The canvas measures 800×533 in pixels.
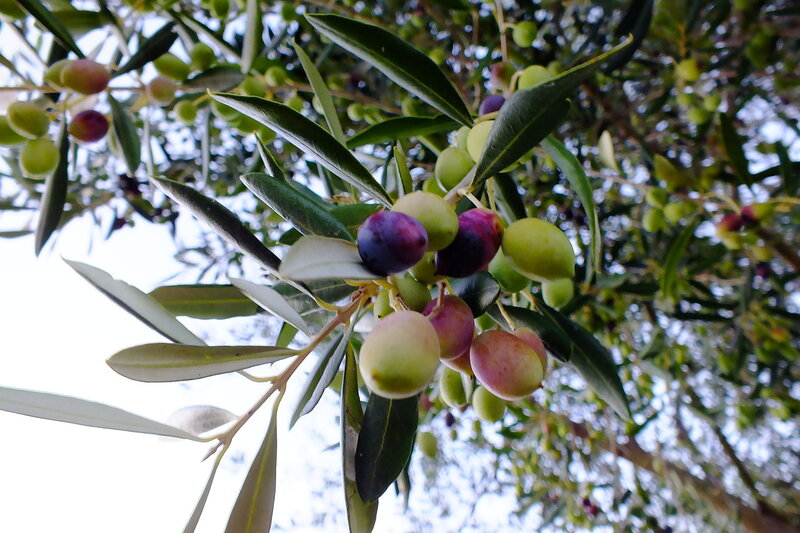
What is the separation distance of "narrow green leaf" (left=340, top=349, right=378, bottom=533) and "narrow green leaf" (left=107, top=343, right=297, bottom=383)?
4.9 inches

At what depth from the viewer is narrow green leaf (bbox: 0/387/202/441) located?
0.62 m

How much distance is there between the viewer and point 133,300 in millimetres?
708

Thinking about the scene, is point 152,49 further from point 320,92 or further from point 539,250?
point 539,250

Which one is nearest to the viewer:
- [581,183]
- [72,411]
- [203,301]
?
[72,411]

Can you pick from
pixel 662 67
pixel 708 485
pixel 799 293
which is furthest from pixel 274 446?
pixel 799 293

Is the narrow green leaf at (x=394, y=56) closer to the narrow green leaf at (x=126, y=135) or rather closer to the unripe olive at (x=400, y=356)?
the unripe olive at (x=400, y=356)

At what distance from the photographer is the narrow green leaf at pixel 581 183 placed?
29.0 inches

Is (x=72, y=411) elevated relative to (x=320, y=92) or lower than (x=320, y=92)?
lower

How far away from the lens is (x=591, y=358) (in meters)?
0.96

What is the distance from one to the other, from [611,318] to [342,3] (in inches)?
70.9

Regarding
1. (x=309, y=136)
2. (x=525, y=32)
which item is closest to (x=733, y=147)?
(x=525, y=32)

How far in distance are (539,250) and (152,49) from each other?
1.12 metres

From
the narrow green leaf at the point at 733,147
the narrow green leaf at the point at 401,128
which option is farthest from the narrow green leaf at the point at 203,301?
the narrow green leaf at the point at 733,147

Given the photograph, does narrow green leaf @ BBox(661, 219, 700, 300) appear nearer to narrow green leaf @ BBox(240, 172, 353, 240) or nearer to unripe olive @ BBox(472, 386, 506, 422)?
unripe olive @ BBox(472, 386, 506, 422)
